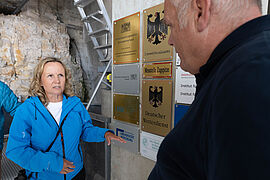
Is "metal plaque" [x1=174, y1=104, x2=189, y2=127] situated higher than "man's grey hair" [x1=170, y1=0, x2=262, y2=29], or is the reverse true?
"man's grey hair" [x1=170, y1=0, x2=262, y2=29]

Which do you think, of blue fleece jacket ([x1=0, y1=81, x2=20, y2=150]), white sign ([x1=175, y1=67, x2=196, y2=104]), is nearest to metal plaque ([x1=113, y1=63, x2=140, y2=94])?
white sign ([x1=175, y1=67, x2=196, y2=104])

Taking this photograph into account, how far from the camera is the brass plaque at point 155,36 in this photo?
128cm

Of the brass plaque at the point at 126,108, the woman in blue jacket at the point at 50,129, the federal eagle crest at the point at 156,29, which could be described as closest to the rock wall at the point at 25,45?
the brass plaque at the point at 126,108

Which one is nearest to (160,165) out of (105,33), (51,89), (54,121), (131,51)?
(54,121)

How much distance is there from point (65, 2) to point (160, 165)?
→ 484 cm

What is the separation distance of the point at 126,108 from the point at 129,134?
10.7 inches

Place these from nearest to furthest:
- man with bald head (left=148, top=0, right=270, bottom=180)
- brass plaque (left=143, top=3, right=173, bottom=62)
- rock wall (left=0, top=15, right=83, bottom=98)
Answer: man with bald head (left=148, top=0, right=270, bottom=180), brass plaque (left=143, top=3, right=173, bottom=62), rock wall (left=0, top=15, right=83, bottom=98)

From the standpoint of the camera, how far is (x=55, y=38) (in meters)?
3.85

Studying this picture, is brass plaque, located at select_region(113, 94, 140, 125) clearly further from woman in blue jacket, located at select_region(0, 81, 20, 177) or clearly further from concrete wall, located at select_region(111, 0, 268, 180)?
woman in blue jacket, located at select_region(0, 81, 20, 177)

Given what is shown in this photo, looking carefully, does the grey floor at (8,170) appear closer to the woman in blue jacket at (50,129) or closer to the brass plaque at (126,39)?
the woman in blue jacket at (50,129)

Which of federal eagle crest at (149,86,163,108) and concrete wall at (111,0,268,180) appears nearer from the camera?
federal eagle crest at (149,86,163,108)

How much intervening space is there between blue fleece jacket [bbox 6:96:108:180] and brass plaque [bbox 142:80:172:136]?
477 mm

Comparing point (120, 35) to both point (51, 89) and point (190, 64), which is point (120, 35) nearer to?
point (51, 89)

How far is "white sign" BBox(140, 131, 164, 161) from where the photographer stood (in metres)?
1.41
